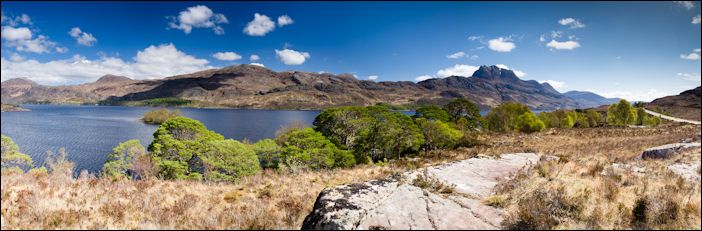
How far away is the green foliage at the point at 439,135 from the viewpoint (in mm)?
49594

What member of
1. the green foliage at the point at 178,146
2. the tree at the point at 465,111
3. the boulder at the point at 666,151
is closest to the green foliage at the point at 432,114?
the tree at the point at 465,111

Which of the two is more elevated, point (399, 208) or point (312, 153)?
point (399, 208)

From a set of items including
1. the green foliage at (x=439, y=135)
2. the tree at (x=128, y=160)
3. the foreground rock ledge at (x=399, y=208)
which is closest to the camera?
the foreground rock ledge at (x=399, y=208)

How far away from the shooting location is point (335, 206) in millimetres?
6633

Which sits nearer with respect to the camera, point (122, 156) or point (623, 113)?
point (122, 156)

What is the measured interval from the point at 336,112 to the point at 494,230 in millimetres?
47993

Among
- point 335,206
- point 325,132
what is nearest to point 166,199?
point 335,206

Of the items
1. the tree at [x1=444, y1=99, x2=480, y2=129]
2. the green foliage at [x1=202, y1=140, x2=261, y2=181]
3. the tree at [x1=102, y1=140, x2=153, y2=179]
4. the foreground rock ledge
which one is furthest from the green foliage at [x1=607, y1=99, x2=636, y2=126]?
the tree at [x1=102, y1=140, x2=153, y2=179]

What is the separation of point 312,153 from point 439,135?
24731mm

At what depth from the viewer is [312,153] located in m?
34.9

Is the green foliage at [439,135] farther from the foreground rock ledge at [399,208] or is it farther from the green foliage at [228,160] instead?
the foreground rock ledge at [399,208]

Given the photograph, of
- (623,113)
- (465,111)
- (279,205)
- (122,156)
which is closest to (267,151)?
(122,156)

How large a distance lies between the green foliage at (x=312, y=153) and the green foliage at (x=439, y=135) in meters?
18.5

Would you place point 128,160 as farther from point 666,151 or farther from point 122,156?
point 666,151
